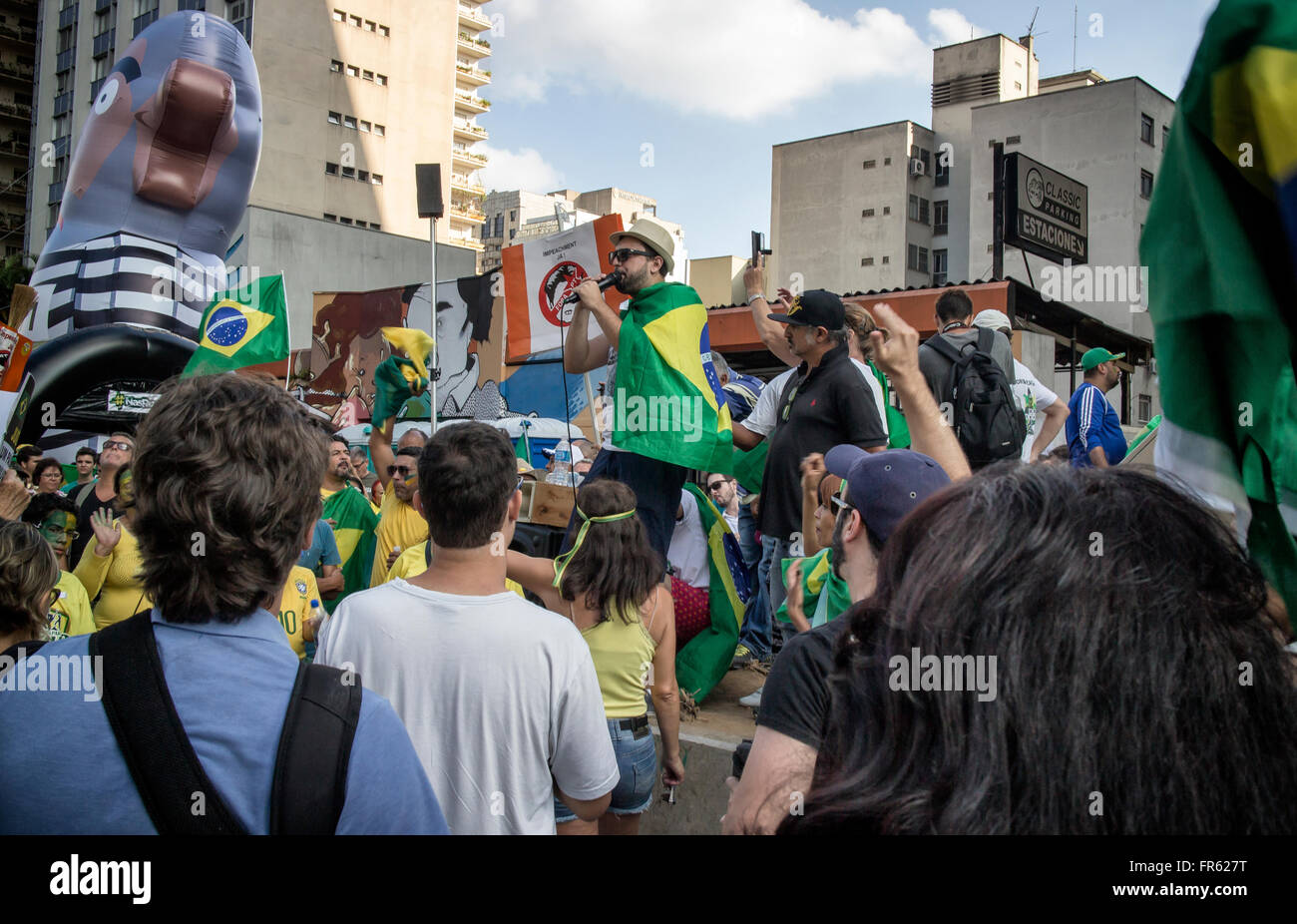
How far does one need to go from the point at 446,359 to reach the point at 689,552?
17940mm

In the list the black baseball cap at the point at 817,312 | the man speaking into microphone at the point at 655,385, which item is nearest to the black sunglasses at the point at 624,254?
the man speaking into microphone at the point at 655,385

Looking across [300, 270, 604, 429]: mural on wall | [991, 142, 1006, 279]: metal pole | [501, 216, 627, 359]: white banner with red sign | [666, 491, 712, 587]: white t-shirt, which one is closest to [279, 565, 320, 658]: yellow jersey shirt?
[666, 491, 712, 587]: white t-shirt

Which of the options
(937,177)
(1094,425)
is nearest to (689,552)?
(1094,425)

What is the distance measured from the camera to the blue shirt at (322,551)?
18.4ft

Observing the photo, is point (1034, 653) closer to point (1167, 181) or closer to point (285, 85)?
point (1167, 181)

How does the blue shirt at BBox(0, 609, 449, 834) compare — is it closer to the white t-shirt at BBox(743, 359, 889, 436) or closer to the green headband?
the green headband

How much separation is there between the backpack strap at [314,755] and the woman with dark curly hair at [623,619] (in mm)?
2226

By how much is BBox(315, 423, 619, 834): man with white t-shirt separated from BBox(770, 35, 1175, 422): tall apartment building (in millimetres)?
34648

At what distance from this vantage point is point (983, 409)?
468cm

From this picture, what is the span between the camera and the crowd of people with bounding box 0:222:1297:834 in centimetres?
84

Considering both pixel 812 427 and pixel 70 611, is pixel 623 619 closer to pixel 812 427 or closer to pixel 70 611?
pixel 812 427

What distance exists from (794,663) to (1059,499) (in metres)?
0.95

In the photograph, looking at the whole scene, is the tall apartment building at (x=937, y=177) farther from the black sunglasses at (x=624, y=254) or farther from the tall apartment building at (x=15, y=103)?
the tall apartment building at (x=15, y=103)
